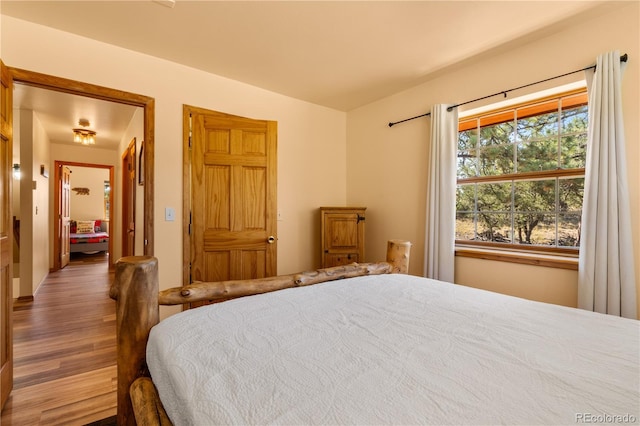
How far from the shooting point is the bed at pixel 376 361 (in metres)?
0.68

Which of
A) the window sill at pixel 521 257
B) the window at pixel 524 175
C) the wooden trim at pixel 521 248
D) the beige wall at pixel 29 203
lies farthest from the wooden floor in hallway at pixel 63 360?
the window at pixel 524 175

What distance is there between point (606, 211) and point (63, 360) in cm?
402

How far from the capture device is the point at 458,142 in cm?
302

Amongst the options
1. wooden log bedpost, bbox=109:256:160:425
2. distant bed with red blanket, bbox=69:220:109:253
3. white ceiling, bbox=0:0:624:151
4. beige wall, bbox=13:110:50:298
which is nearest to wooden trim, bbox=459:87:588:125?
white ceiling, bbox=0:0:624:151

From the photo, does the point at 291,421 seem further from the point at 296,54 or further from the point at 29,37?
the point at 29,37

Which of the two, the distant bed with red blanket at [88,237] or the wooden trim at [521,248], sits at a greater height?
the wooden trim at [521,248]

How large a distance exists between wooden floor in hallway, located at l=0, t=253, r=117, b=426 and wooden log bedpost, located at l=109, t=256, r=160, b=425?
3.00ft

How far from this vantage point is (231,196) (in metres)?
2.89

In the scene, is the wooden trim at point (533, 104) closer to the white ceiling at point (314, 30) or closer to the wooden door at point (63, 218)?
the white ceiling at point (314, 30)

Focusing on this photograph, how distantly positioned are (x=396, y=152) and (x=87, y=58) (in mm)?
2862

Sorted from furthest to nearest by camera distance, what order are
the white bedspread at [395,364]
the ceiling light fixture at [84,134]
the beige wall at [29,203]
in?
the ceiling light fixture at [84,134], the beige wall at [29,203], the white bedspread at [395,364]

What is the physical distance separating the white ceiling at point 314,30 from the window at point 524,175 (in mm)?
614

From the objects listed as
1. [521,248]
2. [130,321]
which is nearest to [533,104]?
[521,248]

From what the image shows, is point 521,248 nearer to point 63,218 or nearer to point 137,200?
point 137,200
